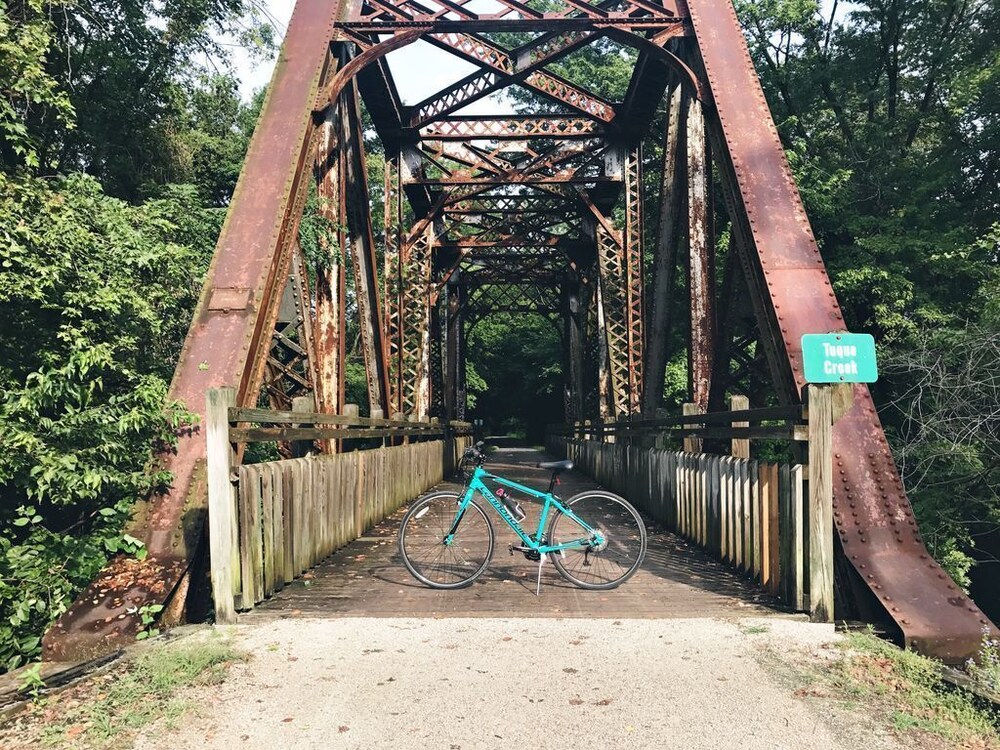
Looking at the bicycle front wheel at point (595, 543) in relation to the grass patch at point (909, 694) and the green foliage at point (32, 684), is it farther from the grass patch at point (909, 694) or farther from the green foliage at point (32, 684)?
the green foliage at point (32, 684)

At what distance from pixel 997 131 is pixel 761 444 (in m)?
7.14

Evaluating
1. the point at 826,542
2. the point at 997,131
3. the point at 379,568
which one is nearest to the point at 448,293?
the point at 997,131

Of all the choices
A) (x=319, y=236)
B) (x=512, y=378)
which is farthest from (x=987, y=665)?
(x=512, y=378)

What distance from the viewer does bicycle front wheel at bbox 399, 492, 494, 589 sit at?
18.7 feet

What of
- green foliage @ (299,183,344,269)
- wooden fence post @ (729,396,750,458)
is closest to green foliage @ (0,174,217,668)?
green foliage @ (299,183,344,269)

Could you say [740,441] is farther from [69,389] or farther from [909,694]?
[69,389]

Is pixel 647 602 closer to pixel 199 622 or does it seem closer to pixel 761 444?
pixel 199 622

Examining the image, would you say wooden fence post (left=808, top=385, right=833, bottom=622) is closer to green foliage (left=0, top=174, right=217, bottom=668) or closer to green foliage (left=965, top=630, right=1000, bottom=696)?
green foliage (left=965, top=630, right=1000, bottom=696)

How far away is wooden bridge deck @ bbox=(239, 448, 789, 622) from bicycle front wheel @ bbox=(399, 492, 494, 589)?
5.0 inches

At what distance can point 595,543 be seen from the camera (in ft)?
18.7

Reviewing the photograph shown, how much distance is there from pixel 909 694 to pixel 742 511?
2262mm

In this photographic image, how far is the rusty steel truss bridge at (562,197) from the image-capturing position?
4.93m

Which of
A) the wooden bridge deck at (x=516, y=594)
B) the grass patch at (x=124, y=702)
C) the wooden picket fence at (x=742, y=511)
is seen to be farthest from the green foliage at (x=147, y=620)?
the wooden picket fence at (x=742, y=511)

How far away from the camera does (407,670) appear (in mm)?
3924
